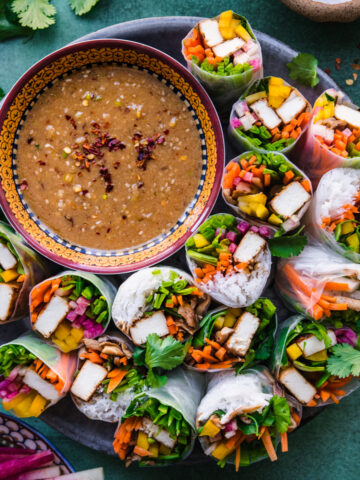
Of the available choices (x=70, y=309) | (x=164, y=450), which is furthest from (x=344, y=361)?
(x=70, y=309)

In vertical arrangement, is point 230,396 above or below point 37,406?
below

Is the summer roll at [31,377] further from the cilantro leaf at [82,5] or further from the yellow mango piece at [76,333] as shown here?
the cilantro leaf at [82,5]

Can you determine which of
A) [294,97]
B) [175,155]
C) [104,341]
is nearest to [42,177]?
[175,155]

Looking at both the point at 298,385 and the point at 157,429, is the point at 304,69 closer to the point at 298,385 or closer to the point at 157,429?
the point at 298,385

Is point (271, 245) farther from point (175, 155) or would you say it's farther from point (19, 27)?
point (19, 27)

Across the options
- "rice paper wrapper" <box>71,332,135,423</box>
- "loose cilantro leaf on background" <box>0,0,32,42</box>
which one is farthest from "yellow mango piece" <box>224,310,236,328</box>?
"loose cilantro leaf on background" <box>0,0,32,42</box>

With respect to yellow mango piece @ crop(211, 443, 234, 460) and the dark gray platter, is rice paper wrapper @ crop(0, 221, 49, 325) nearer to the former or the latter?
the dark gray platter
